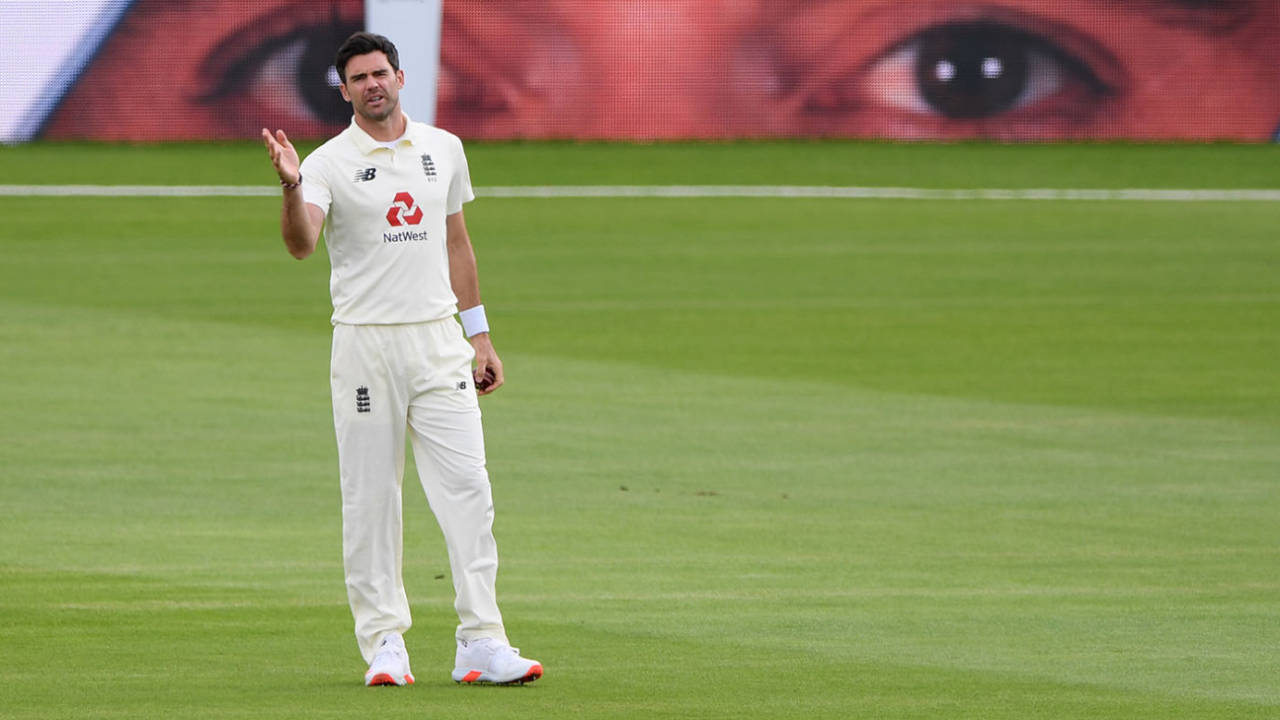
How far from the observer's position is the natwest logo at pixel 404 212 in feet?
23.0

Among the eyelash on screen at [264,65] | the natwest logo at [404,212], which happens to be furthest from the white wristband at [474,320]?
the eyelash on screen at [264,65]

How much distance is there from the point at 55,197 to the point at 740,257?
9.86 meters

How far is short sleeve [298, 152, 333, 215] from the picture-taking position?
689 centimetres

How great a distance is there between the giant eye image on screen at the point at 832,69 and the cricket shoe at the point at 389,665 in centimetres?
2873

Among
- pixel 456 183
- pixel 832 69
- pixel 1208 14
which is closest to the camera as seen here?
pixel 456 183

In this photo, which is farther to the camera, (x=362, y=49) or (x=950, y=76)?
(x=950, y=76)

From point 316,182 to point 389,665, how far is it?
1552 millimetres

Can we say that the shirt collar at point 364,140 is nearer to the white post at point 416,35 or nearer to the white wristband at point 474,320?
the white wristband at point 474,320

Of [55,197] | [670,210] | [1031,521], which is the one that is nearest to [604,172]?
[670,210]

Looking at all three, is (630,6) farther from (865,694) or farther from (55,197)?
(865,694)

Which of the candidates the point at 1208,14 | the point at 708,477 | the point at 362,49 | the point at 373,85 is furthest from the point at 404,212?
the point at 1208,14

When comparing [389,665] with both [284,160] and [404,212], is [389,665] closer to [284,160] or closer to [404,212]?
[404,212]

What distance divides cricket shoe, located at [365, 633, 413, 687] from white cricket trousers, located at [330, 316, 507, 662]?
0.20 feet

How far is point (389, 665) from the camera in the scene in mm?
7148
